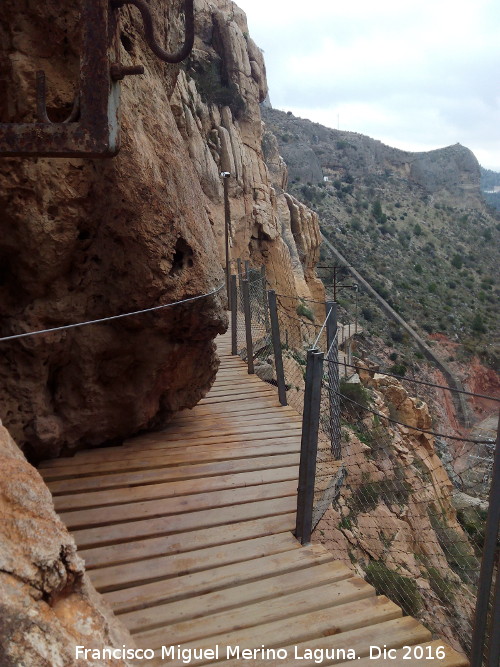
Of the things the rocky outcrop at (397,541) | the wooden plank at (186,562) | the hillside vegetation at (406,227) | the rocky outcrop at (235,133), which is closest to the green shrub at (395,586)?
the rocky outcrop at (397,541)

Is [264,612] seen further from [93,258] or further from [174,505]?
[93,258]

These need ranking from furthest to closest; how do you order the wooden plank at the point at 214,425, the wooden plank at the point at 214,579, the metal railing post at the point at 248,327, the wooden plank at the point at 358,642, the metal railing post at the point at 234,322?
the metal railing post at the point at 234,322
the metal railing post at the point at 248,327
the wooden plank at the point at 214,425
the wooden plank at the point at 214,579
the wooden plank at the point at 358,642

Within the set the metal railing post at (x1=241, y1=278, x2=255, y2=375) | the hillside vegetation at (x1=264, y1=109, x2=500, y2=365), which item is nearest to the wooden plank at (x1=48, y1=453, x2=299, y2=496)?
the metal railing post at (x1=241, y1=278, x2=255, y2=375)

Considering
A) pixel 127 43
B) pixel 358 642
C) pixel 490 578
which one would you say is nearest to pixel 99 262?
pixel 127 43

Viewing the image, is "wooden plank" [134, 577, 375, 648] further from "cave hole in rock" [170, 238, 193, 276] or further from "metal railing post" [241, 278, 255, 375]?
"metal railing post" [241, 278, 255, 375]

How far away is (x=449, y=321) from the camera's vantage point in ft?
117

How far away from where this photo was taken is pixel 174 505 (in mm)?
3559

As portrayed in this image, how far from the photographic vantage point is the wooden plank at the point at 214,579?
8.84 ft

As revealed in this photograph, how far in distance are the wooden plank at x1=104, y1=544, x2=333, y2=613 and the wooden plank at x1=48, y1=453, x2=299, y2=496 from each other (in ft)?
3.43

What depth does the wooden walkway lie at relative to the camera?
2.46 meters

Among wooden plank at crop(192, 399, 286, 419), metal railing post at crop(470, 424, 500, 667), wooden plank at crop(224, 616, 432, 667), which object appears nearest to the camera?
metal railing post at crop(470, 424, 500, 667)

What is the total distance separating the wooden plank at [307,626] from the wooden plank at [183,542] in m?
0.71

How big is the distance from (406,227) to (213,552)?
149 ft

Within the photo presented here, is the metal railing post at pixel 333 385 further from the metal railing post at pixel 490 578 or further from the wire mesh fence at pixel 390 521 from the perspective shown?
the metal railing post at pixel 490 578
